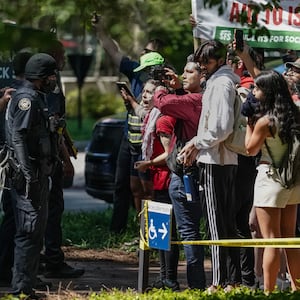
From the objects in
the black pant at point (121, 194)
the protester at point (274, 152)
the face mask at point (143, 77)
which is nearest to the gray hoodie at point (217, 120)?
the protester at point (274, 152)

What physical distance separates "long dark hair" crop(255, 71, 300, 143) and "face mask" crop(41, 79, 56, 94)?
174 centimetres

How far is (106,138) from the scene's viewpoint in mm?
15828

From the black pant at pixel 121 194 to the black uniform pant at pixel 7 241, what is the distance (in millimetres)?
2676

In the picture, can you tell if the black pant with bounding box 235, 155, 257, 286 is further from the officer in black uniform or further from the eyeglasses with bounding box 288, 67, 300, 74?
the officer in black uniform

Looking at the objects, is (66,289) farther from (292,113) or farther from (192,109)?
(292,113)

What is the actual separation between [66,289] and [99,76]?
39210mm

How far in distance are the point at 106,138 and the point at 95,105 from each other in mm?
23161

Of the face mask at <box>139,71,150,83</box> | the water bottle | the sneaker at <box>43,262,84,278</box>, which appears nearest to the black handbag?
the water bottle

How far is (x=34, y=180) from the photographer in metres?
8.13

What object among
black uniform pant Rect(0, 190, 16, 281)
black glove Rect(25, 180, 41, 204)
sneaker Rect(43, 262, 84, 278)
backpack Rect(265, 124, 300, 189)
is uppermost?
backpack Rect(265, 124, 300, 189)

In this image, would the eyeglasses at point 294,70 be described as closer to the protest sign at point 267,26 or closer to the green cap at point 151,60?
the protest sign at point 267,26

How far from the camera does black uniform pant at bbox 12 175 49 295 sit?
8164 millimetres

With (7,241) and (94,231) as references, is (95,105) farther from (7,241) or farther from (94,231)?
(7,241)

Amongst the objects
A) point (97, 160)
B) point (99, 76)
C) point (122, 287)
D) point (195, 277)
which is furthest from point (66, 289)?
point (99, 76)
